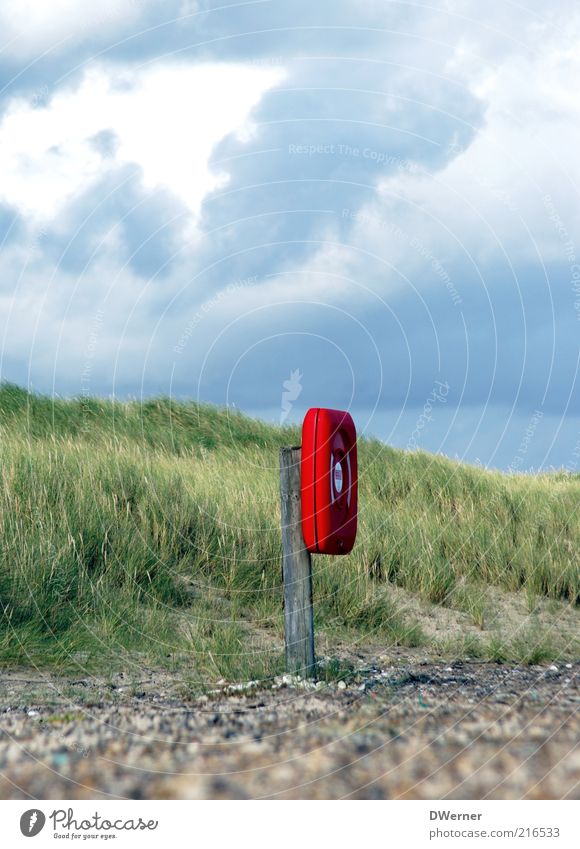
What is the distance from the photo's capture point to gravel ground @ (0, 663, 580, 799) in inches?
142

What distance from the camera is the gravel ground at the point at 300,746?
361cm

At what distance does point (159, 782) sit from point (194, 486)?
6422 millimetres

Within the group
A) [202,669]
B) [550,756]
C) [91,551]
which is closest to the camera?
[550,756]

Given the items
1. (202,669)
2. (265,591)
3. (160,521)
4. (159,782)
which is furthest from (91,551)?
(159,782)

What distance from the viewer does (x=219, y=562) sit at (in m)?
8.52

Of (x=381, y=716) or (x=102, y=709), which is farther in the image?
(x=102, y=709)

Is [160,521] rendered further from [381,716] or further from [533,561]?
[381,716]

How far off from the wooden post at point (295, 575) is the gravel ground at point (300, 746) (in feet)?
0.88

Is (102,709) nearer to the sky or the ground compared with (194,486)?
nearer to the ground

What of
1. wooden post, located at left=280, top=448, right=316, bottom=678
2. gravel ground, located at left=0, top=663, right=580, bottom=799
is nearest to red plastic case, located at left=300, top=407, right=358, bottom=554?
wooden post, located at left=280, top=448, right=316, bottom=678

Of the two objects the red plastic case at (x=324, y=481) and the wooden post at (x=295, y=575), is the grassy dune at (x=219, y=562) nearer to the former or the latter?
the wooden post at (x=295, y=575)

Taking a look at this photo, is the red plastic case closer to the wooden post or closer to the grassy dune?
the wooden post

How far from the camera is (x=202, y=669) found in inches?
247

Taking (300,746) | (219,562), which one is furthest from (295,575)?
(219,562)
